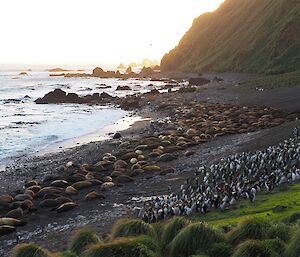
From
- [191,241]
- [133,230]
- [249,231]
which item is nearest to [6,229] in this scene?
[133,230]

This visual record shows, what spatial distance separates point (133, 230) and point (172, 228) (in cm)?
89

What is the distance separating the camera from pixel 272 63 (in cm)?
8338

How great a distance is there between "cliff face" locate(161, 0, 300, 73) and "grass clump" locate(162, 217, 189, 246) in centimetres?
6955

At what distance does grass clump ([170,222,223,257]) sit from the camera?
9258 millimetres

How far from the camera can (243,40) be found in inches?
4348

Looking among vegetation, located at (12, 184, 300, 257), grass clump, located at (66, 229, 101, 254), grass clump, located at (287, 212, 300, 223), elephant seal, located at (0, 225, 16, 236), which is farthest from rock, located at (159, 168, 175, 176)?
grass clump, located at (66, 229, 101, 254)

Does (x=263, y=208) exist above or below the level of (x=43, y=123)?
above

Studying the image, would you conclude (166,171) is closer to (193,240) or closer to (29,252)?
(193,240)

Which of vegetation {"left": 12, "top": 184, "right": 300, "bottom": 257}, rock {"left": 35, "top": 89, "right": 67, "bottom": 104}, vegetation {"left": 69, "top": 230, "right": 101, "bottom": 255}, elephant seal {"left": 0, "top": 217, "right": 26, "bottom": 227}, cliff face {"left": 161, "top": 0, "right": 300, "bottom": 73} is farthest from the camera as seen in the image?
cliff face {"left": 161, "top": 0, "right": 300, "bottom": 73}

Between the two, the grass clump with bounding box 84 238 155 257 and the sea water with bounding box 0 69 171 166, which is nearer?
the grass clump with bounding box 84 238 155 257

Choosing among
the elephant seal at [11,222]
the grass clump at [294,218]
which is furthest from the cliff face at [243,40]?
the grass clump at [294,218]

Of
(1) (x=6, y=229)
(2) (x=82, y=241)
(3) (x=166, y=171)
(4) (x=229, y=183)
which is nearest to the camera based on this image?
(2) (x=82, y=241)

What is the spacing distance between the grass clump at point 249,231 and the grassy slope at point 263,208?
1917 mm

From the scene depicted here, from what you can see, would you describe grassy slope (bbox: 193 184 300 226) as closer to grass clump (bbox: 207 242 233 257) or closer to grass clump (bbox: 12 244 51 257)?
grass clump (bbox: 207 242 233 257)
